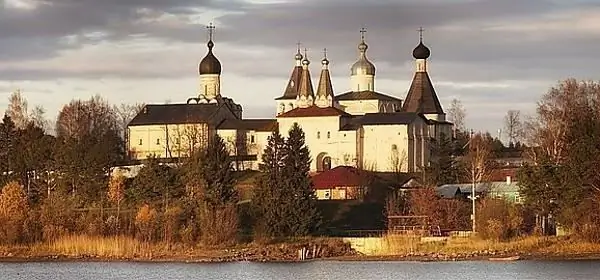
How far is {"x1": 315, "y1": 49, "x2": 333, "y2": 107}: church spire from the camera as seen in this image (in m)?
82.1

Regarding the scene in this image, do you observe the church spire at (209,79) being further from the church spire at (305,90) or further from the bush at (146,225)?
the bush at (146,225)

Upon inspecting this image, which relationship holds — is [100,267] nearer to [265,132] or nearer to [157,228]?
[157,228]

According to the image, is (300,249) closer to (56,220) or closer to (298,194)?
(298,194)

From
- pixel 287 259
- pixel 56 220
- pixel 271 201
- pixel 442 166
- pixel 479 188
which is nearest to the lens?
pixel 287 259

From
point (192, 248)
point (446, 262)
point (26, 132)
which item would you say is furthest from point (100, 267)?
point (26, 132)

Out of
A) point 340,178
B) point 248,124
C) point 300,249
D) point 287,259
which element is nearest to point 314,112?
point 248,124

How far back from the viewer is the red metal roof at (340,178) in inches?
2542

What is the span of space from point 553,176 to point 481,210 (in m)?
2.72

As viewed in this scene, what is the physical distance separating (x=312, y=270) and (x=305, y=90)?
4469cm

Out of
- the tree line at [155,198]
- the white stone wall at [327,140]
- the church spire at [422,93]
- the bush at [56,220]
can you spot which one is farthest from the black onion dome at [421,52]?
the bush at [56,220]

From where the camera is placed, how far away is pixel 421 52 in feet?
266

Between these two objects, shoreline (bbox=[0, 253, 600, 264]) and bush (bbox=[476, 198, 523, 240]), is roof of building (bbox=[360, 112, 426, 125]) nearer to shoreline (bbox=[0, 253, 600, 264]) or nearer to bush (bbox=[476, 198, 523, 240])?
bush (bbox=[476, 198, 523, 240])

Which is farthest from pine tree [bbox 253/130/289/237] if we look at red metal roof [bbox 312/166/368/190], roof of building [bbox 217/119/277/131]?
roof of building [bbox 217/119/277/131]

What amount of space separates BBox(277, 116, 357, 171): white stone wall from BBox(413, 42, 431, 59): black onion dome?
801cm
